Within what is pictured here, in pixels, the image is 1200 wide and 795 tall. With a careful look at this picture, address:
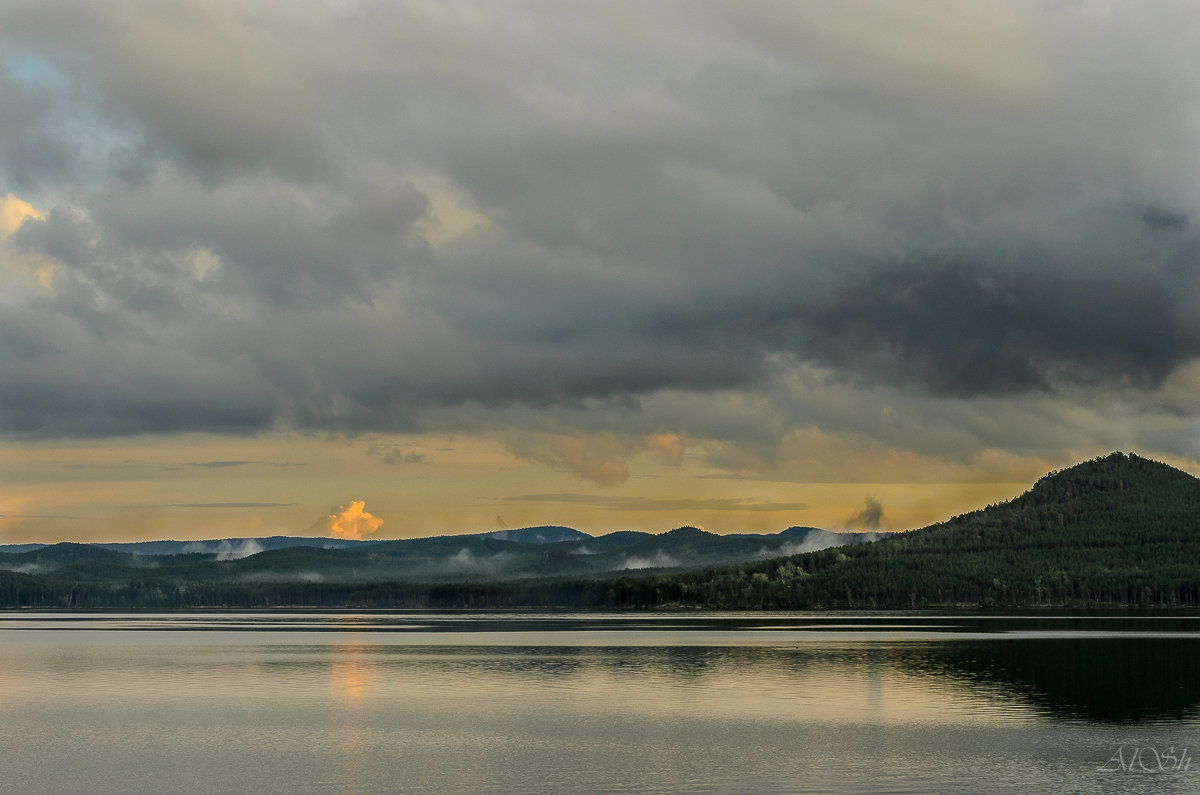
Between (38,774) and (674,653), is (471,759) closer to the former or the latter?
(38,774)

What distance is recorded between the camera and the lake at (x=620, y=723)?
2430 inches

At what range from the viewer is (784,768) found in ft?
210

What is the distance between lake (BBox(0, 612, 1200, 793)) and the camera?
61.7 m

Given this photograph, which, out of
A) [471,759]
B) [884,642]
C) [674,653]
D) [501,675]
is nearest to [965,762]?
[471,759]

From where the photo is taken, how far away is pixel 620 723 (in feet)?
275
